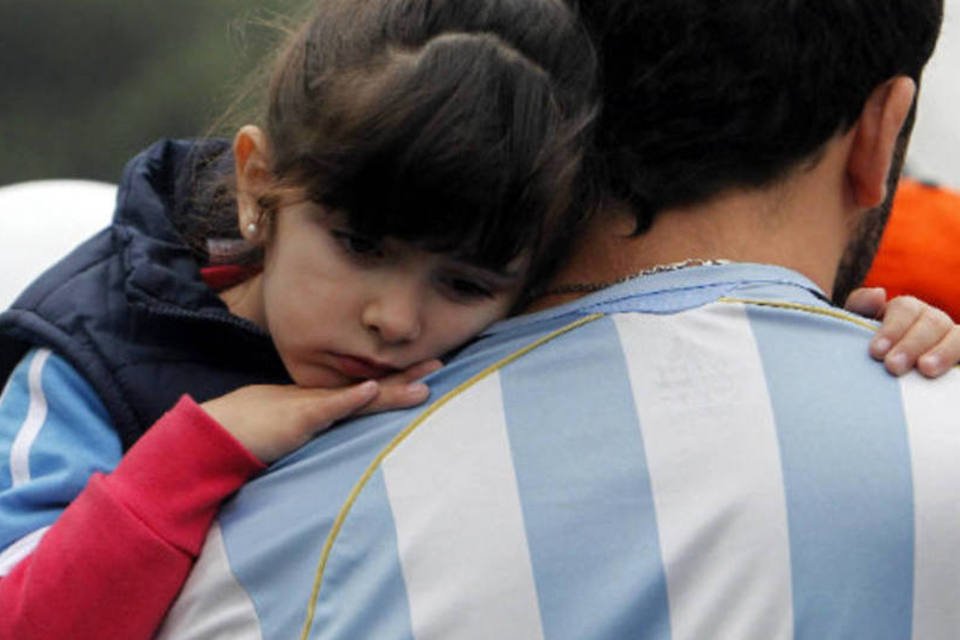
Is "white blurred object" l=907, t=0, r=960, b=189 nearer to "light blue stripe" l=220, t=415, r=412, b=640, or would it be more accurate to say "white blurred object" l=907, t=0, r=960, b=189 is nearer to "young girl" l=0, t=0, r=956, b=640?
"young girl" l=0, t=0, r=956, b=640

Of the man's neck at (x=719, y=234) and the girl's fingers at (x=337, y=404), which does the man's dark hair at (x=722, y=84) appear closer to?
the man's neck at (x=719, y=234)

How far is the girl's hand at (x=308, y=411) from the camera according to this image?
1562 mm

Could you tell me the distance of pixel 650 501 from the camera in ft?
4.74

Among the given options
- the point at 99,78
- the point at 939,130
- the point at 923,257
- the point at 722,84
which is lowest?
the point at 99,78

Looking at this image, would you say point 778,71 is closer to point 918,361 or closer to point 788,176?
point 788,176

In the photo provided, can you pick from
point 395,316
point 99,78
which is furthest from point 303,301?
point 99,78

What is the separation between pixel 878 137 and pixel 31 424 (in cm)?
76

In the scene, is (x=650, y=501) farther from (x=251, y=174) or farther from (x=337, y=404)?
(x=251, y=174)

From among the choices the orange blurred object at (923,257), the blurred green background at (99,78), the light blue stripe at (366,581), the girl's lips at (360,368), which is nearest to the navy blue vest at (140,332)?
the girl's lips at (360,368)

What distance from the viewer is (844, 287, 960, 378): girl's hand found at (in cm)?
150


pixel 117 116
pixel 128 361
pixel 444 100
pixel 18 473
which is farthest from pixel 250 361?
pixel 117 116

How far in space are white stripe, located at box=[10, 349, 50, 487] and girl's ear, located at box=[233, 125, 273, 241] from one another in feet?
0.69

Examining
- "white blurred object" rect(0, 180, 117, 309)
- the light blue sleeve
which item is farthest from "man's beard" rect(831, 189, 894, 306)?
"white blurred object" rect(0, 180, 117, 309)

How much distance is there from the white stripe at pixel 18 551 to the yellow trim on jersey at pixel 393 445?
28cm
